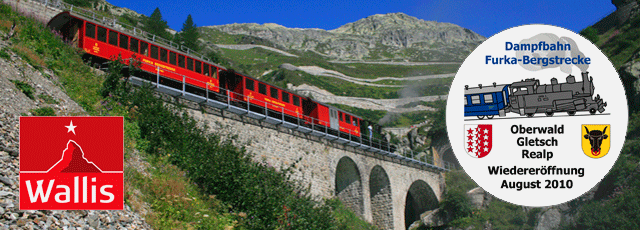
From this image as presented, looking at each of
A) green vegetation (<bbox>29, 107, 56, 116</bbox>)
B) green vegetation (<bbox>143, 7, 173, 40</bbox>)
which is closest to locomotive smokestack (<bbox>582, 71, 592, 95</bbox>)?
green vegetation (<bbox>29, 107, 56, 116</bbox>)

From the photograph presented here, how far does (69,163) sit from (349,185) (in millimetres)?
18171

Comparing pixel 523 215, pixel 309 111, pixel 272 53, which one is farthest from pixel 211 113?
pixel 272 53

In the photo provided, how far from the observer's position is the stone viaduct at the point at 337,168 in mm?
17688

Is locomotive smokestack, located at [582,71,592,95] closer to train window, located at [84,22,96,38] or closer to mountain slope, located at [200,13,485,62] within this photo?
train window, located at [84,22,96,38]

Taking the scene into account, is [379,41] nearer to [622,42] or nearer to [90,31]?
[622,42]

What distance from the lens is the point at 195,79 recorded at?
61.6ft

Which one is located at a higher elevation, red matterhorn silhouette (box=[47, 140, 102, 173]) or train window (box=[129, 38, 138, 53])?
train window (box=[129, 38, 138, 53])

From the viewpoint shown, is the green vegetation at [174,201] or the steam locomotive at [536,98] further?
the green vegetation at [174,201]

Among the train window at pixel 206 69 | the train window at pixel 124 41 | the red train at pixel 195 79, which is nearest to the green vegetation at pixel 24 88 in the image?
the red train at pixel 195 79

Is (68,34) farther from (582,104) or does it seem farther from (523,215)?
(523,215)

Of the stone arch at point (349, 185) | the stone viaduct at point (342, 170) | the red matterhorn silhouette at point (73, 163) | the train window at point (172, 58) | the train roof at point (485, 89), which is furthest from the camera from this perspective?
the stone arch at point (349, 185)

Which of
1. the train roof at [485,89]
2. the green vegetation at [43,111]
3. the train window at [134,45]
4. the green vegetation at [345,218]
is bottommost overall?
the green vegetation at [345,218]

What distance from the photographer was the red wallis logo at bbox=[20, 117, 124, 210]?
6492 mm

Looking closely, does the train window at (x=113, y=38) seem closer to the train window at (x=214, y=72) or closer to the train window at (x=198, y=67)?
the train window at (x=198, y=67)
